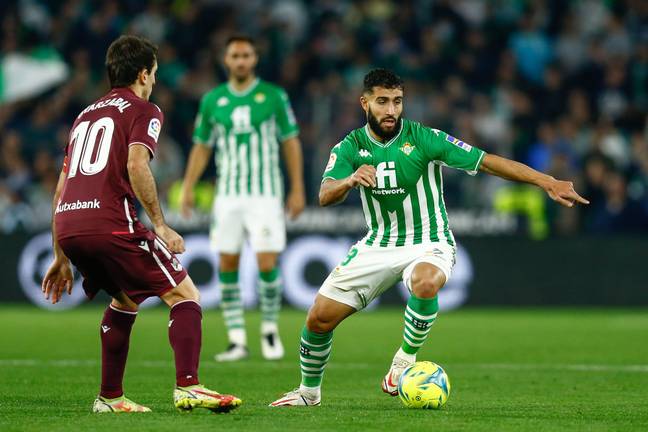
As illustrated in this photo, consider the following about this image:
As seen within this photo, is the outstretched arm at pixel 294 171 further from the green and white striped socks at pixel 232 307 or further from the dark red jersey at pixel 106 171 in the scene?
the dark red jersey at pixel 106 171

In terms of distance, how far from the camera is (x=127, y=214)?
6.44 meters

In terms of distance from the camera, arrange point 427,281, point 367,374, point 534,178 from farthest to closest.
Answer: point 367,374 → point 427,281 → point 534,178

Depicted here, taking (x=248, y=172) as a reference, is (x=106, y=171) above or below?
below

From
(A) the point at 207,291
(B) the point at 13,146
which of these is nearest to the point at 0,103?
(B) the point at 13,146

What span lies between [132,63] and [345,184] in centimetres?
137

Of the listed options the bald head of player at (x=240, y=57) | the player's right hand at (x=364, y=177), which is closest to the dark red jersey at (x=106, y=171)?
the player's right hand at (x=364, y=177)

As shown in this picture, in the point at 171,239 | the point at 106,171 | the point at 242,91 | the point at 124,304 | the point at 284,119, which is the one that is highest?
the point at 242,91

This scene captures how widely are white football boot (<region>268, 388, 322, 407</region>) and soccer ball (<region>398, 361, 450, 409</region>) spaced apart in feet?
1.86

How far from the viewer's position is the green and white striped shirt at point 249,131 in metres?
10.8

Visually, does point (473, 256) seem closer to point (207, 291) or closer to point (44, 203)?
point (207, 291)

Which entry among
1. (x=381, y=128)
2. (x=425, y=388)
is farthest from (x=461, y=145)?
(x=425, y=388)

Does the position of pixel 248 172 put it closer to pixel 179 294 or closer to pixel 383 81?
pixel 383 81

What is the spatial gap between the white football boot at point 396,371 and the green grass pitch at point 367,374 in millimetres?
100

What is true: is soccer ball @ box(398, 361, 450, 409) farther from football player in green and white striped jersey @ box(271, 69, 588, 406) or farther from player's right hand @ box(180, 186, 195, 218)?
player's right hand @ box(180, 186, 195, 218)
